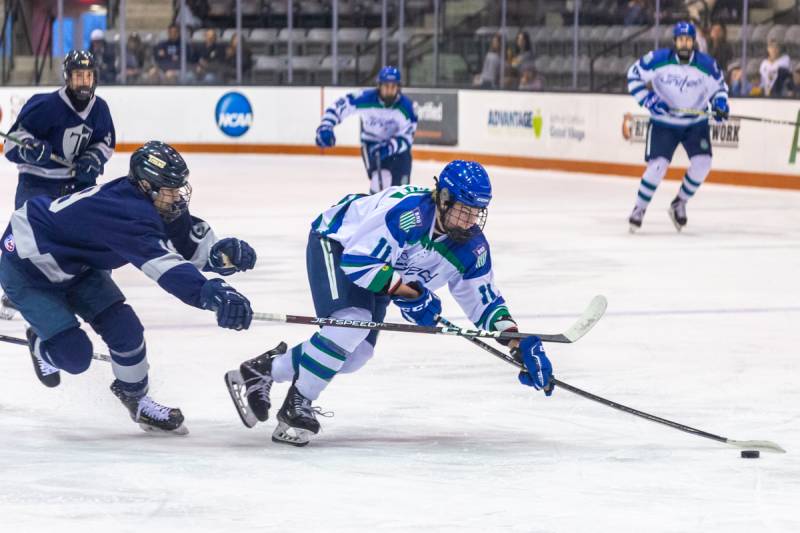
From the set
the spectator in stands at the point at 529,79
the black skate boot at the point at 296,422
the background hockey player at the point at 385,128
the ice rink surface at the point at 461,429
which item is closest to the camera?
the ice rink surface at the point at 461,429

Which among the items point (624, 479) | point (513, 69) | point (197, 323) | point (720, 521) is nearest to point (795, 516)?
point (720, 521)

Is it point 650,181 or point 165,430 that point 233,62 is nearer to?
point 650,181

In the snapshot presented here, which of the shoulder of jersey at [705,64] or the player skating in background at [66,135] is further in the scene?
the shoulder of jersey at [705,64]

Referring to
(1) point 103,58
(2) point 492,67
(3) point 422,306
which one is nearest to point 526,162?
(2) point 492,67

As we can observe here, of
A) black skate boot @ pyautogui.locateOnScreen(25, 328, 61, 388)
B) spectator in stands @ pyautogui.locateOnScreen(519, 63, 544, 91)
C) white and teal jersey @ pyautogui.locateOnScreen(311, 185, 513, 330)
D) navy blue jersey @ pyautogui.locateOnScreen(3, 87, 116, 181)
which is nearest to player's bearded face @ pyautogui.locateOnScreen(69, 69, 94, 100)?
navy blue jersey @ pyautogui.locateOnScreen(3, 87, 116, 181)

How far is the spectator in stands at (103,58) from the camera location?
53.4 ft

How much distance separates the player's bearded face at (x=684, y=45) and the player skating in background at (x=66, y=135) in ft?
16.2

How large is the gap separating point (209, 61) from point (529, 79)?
385 cm

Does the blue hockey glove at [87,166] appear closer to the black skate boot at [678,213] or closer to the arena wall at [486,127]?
the black skate boot at [678,213]

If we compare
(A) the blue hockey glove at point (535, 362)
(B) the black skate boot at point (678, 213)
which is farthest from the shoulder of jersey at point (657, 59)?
(A) the blue hockey glove at point (535, 362)

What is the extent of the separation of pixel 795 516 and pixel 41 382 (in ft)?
8.07

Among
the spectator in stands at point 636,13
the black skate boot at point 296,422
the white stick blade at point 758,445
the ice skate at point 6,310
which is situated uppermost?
the spectator in stands at point 636,13

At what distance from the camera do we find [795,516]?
3.33 meters

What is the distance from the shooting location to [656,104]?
9.97 m
